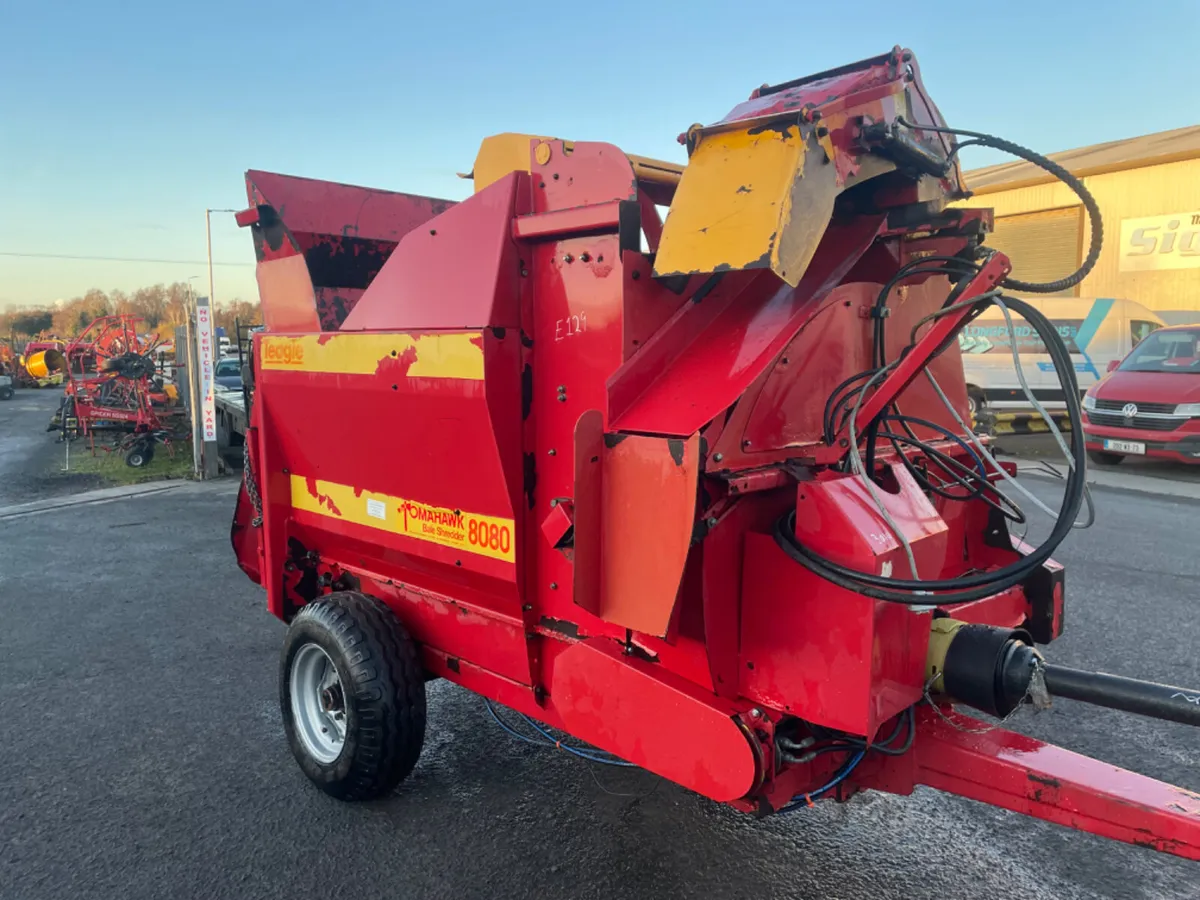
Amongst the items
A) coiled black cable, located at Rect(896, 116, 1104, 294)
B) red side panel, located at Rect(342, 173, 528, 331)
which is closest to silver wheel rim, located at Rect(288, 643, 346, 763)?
red side panel, located at Rect(342, 173, 528, 331)

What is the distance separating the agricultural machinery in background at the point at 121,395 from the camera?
44.6ft

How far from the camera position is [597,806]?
315 cm

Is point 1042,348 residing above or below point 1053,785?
above

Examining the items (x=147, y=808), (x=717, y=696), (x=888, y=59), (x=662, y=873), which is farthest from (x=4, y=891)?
(x=888, y=59)

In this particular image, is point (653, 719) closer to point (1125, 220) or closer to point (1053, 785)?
point (1053, 785)

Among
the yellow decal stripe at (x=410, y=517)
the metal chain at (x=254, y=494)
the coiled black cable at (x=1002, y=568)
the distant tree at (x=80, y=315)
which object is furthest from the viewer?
the distant tree at (x=80, y=315)

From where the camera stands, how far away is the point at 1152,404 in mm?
10273

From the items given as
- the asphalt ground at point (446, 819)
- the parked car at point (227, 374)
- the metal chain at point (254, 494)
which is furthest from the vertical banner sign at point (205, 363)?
the metal chain at point (254, 494)

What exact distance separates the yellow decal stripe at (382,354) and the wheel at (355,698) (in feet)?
3.04

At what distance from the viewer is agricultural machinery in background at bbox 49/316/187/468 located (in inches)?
535

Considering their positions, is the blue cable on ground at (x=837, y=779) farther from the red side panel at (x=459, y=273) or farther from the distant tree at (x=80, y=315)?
the distant tree at (x=80, y=315)

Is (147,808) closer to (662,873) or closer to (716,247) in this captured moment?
(662,873)

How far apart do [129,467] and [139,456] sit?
0.22 metres

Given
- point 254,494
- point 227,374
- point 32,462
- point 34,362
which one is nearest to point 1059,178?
point 254,494
